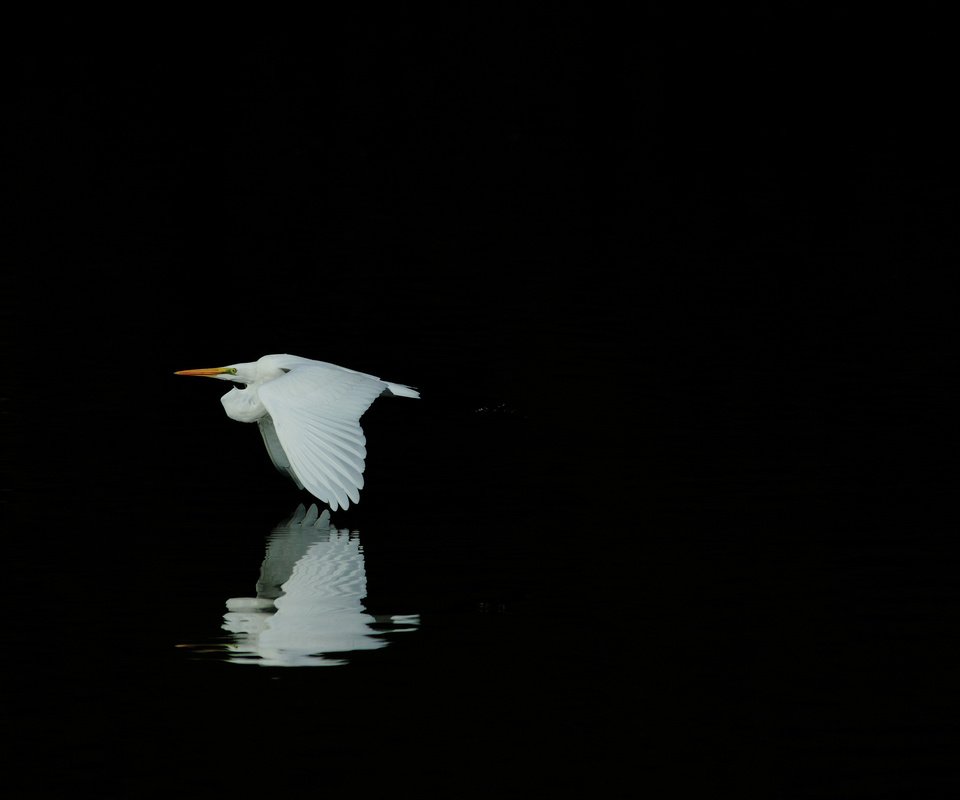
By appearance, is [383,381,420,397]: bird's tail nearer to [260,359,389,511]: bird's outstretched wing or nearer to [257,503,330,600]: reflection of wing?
[260,359,389,511]: bird's outstretched wing

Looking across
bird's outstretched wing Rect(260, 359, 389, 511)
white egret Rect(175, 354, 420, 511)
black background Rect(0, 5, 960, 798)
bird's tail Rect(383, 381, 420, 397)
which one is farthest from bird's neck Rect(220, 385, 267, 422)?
bird's tail Rect(383, 381, 420, 397)

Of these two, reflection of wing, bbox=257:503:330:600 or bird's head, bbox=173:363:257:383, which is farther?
bird's head, bbox=173:363:257:383

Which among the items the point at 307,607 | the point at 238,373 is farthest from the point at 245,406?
the point at 307,607

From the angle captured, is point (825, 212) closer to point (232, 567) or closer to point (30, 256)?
point (30, 256)

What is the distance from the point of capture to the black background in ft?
24.5

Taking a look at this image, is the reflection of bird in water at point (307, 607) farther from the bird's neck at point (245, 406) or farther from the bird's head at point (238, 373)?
the bird's head at point (238, 373)

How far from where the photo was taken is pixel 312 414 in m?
10.1

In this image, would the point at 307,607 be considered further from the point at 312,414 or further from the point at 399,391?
the point at 399,391

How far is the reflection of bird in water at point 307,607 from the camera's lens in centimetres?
841

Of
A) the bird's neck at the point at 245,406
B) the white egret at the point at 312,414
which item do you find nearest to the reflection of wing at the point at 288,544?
the white egret at the point at 312,414

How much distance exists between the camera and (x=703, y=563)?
9828 mm

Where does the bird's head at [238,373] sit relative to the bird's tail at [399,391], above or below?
above

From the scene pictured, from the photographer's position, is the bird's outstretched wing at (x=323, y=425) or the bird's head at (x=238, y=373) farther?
the bird's head at (x=238, y=373)

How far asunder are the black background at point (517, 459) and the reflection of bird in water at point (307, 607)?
188mm
